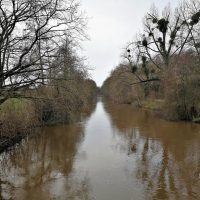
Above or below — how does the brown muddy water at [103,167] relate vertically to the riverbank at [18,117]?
below

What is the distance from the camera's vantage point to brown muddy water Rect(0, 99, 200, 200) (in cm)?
946

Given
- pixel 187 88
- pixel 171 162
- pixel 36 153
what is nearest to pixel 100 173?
pixel 171 162

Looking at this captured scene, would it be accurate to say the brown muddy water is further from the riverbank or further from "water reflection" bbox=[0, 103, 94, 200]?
the riverbank

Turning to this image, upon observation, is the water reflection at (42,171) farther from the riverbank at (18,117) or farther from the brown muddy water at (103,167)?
the riverbank at (18,117)

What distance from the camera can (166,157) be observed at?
13.5 metres

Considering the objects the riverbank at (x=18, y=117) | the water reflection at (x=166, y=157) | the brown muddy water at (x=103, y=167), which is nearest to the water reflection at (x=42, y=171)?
the brown muddy water at (x=103, y=167)

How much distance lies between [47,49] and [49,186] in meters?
4.36

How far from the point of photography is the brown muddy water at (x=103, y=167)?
9461mm

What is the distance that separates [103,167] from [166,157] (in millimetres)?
2967

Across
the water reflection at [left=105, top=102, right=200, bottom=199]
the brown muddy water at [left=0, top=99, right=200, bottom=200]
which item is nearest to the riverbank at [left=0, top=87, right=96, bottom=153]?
the brown muddy water at [left=0, top=99, right=200, bottom=200]

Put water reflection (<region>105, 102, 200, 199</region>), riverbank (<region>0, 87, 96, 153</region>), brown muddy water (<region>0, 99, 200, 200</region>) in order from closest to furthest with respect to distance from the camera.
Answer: brown muddy water (<region>0, 99, 200, 200</region>), water reflection (<region>105, 102, 200, 199</region>), riverbank (<region>0, 87, 96, 153</region>)

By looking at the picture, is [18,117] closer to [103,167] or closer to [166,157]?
[103,167]

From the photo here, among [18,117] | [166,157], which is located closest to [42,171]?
[18,117]

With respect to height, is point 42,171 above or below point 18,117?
below
